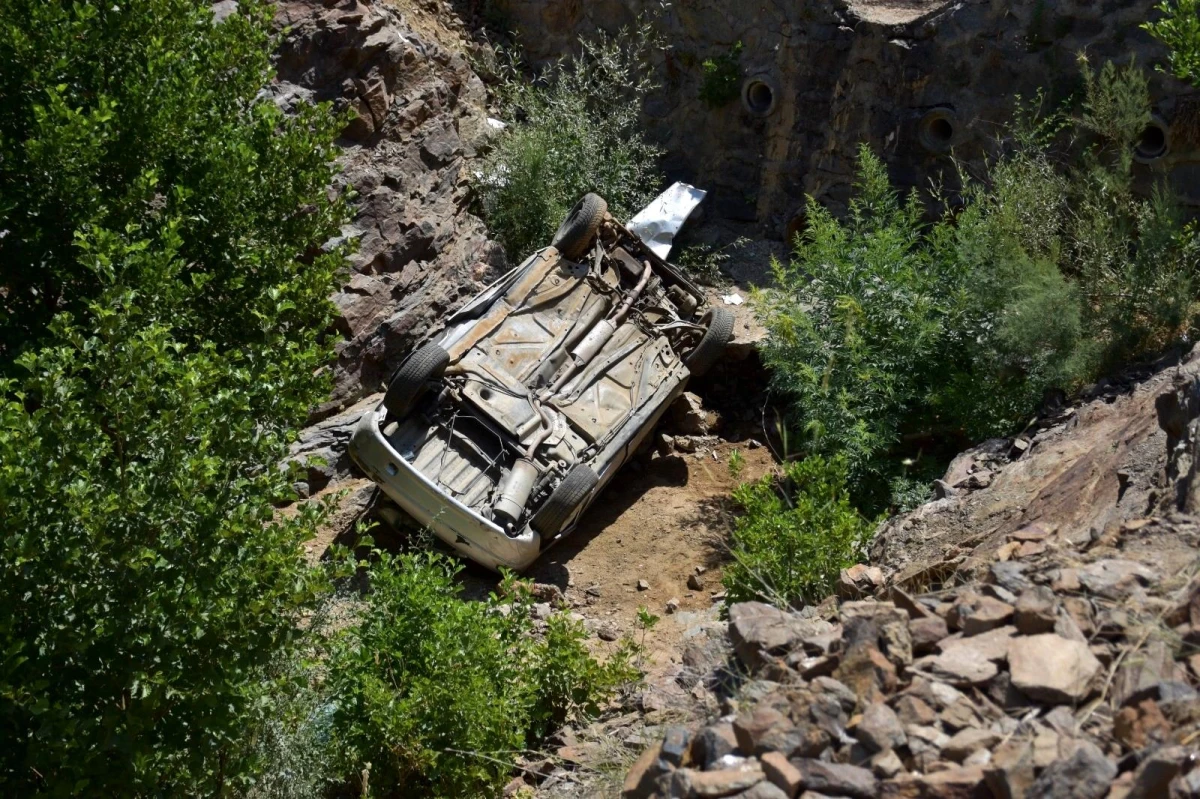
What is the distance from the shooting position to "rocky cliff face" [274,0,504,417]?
36.5 ft

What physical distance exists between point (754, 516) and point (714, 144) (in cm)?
670

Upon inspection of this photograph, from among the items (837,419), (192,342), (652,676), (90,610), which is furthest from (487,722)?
(837,419)

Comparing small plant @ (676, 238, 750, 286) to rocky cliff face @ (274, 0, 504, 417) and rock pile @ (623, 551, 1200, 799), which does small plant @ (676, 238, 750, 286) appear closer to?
rocky cliff face @ (274, 0, 504, 417)

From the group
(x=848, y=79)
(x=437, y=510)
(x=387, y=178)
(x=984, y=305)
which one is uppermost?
(x=848, y=79)

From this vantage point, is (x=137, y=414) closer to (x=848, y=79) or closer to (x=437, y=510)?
(x=437, y=510)

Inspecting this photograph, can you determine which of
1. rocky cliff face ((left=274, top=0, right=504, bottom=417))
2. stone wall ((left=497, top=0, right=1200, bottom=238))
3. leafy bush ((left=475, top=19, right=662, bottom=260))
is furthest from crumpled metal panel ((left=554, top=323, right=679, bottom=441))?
stone wall ((left=497, top=0, right=1200, bottom=238))

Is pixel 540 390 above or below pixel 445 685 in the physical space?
below


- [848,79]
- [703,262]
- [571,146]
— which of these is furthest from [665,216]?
[848,79]

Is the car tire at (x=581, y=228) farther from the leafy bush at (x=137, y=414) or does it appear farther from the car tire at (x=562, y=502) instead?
the leafy bush at (x=137, y=414)

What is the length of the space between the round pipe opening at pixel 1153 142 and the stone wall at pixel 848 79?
0.05 metres

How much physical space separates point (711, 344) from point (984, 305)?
2306 millimetres

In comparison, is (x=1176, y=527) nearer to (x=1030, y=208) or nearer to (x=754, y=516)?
(x=754, y=516)

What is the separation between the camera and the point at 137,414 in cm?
511

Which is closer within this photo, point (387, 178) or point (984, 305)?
point (984, 305)
